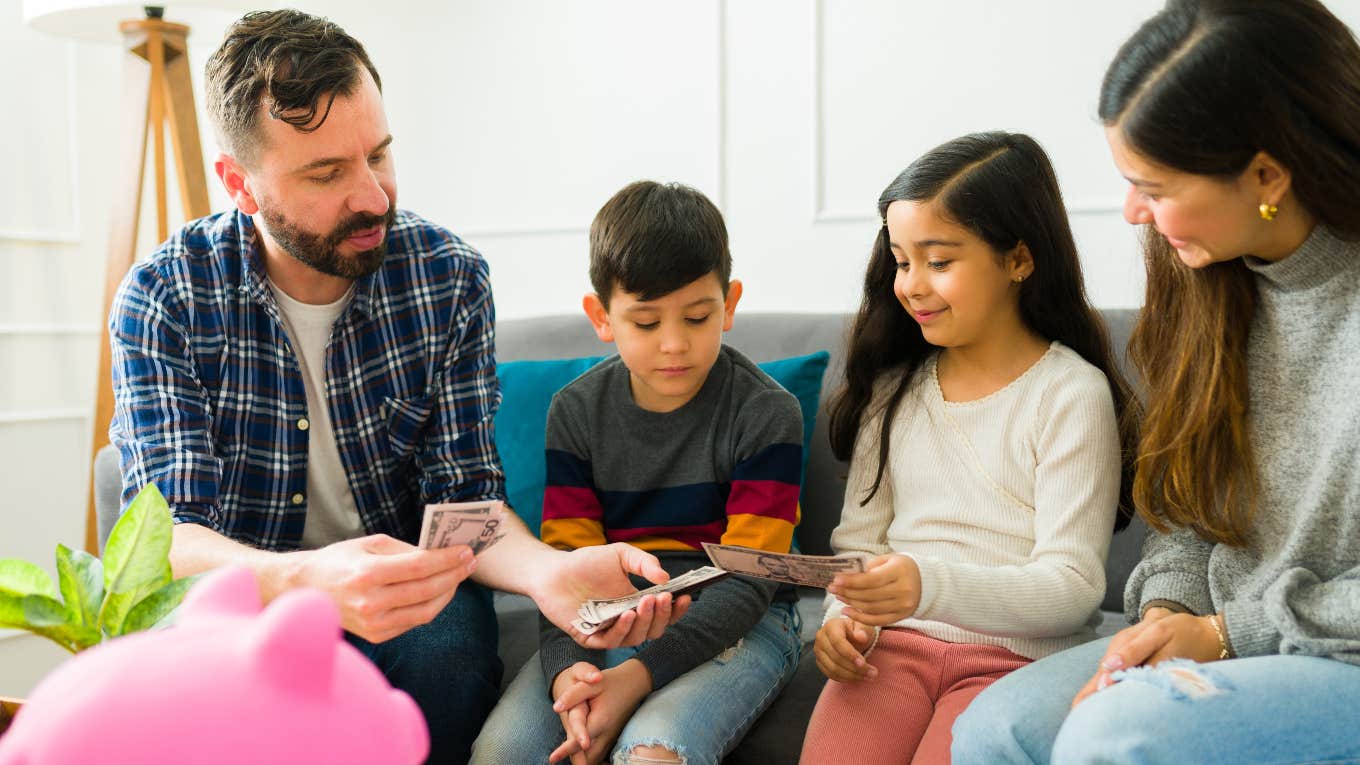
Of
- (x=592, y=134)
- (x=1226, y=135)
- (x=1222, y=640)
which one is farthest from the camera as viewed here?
(x=592, y=134)

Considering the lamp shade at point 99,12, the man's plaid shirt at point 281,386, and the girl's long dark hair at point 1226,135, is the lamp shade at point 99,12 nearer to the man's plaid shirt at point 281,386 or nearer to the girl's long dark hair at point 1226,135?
the man's plaid shirt at point 281,386

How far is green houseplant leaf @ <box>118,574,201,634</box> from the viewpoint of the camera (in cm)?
98

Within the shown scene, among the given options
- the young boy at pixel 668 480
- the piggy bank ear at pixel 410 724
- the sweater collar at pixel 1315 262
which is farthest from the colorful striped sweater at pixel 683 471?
the piggy bank ear at pixel 410 724

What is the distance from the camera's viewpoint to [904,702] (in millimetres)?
1530

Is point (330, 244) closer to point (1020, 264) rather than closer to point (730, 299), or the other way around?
point (730, 299)

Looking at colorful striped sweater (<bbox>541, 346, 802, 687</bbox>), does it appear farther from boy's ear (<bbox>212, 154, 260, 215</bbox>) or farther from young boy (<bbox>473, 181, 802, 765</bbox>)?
boy's ear (<bbox>212, 154, 260, 215</bbox>)

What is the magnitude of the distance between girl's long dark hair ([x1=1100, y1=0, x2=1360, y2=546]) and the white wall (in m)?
A: 0.99

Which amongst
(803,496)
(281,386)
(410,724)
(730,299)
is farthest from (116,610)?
(803,496)

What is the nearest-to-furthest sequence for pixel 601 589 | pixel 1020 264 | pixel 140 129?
1. pixel 601 589
2. pixel 1020 264
3. pixel 140 129

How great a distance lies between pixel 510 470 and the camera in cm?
215

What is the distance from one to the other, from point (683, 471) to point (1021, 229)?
616mm

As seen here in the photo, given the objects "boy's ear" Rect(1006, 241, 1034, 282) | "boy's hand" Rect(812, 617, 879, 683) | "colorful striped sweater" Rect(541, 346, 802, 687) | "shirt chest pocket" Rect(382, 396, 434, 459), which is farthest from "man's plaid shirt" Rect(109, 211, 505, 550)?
"boy's ear" Rect(1006, 241, 1034, 282)

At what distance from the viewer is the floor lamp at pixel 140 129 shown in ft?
8.77

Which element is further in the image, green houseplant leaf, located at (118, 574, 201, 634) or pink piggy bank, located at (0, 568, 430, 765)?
green houseplant leaf, located at (118, 574, 201, 634)
